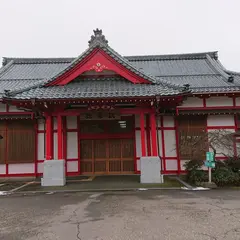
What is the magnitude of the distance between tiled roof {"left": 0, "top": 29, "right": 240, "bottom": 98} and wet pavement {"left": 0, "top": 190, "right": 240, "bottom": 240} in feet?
14.8

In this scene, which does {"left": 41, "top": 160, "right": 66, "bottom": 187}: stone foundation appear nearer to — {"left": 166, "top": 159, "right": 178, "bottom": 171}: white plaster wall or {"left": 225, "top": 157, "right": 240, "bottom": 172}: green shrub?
{"left": 166, "top": 159, "right": 178, "bottom": 171}: white plaster wall

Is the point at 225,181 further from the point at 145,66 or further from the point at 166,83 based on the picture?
the point at 145,66

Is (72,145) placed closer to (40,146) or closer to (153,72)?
(40,146)

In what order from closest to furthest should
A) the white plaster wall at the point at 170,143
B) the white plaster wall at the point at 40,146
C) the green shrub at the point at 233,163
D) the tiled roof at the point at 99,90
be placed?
the tiled roof at the point at 99,90 → the green shrub at the point at 233,163 → the white plaster wall at the point at 170,143 → the white plaster wall at the point at 40,146

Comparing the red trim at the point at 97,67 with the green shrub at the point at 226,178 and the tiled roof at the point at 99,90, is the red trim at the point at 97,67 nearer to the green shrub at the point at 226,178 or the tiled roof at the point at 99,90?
the tiled roof at the point at 99,90

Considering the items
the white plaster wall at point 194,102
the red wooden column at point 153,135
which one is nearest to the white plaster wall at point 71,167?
the red wooden column at point 153,135

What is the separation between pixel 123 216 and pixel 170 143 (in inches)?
308

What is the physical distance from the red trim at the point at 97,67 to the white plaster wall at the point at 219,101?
12.3 ft

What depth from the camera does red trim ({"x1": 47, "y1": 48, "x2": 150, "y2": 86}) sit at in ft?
38.5

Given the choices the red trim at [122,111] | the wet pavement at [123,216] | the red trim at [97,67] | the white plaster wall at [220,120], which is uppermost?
the red trim at [97,67]

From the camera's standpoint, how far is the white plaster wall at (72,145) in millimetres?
13531

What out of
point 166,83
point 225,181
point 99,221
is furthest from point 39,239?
point 166,83

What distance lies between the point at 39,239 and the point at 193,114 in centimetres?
1017

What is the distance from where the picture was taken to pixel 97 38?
12.5 m
